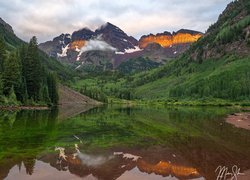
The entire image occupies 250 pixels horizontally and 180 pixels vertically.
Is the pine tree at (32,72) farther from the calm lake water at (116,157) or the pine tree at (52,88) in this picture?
the calm lake water at (116,157)

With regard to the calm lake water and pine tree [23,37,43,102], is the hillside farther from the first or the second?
the calm lake water

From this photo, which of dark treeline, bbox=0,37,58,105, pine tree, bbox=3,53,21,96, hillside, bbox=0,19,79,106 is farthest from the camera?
pine tree, bbox=3,53,21,96

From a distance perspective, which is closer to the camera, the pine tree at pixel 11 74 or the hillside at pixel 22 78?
the hillside at pixel 22 78

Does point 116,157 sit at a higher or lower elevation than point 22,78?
lower

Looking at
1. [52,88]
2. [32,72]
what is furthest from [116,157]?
[52,88]

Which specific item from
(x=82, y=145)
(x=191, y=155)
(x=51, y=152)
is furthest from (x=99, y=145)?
(x=191, y=155)

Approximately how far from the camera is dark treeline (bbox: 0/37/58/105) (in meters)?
118

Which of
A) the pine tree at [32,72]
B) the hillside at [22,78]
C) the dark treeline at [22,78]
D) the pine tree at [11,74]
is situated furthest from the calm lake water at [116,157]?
the pine tree at [32,72]

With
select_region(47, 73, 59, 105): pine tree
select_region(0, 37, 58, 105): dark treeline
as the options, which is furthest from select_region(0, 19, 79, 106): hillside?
select_region(47, 73, 59, 105): pine tree

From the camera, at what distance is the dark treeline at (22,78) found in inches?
4641

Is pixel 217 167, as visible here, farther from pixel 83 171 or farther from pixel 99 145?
pixel 99 145

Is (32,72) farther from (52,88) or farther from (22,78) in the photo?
(52,88)

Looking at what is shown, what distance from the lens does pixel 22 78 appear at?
13025cm

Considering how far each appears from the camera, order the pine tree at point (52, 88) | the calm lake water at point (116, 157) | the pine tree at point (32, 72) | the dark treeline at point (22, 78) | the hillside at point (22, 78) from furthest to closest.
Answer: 1. the pine tree at point (52, 88)
2. the pine tree at point (32, 72)
3. the dark treeline at point (22, 78)
4. the hillside at point (22, 78)
5. the calm lake water at point (116, 157)
